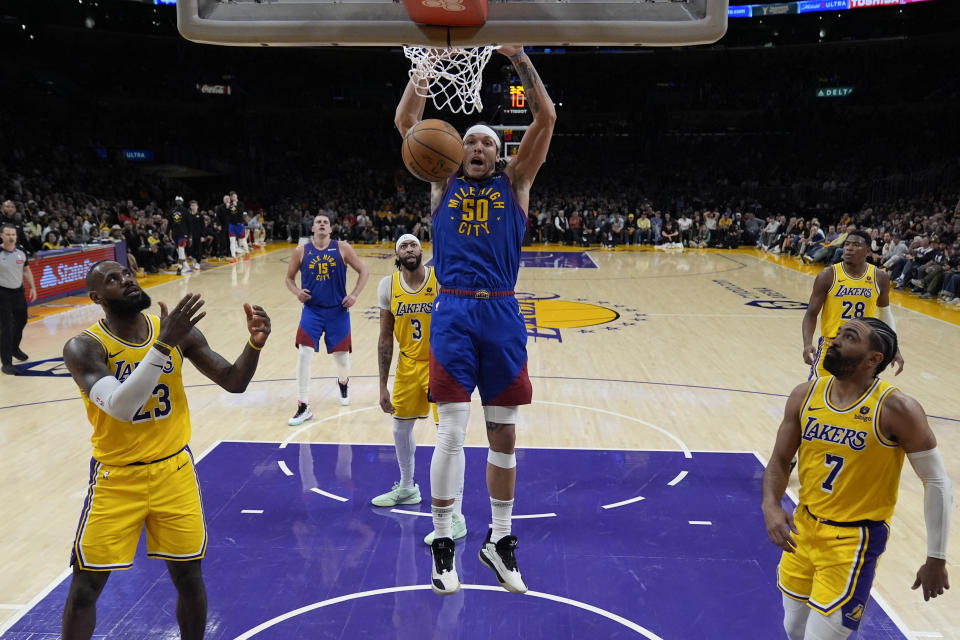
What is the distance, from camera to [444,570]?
11.9 feet

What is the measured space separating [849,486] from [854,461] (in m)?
0.10

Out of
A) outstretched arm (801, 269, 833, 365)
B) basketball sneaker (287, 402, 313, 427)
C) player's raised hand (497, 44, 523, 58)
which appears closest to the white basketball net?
player's raised hand (497, 44, 523, 58)

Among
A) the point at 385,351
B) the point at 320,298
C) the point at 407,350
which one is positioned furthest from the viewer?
the point at 320,298

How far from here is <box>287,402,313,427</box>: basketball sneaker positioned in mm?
7141

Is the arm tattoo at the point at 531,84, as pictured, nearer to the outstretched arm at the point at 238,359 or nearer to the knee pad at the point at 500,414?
the knee pad at the point at 500,414

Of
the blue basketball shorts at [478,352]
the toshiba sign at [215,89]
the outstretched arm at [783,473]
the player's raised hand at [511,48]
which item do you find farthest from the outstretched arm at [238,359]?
the toshiba sign at [215,89]

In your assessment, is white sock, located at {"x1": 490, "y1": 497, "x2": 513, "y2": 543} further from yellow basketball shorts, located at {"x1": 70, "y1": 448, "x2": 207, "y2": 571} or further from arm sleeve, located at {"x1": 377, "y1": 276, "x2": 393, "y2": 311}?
arm sleeve, located at {"x1": 377, "y1": 276, "x2": 393, "y2": 311}

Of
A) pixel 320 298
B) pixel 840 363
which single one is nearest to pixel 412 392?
pixel 320 298

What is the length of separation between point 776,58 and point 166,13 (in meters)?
25.8

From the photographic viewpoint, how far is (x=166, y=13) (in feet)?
103

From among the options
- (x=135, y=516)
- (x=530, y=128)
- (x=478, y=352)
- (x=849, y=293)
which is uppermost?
(x=530, y=128)

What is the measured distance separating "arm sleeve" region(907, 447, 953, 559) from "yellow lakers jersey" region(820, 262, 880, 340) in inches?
125

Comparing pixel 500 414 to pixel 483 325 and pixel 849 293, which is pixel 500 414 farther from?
pixel 849 293

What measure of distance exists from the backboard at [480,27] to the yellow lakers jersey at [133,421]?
1.52 m
